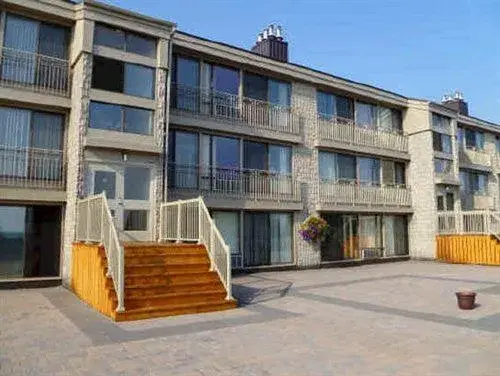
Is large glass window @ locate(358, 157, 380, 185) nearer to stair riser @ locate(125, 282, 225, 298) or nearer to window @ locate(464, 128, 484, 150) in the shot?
window @ locate(464, 128, 484, 150)

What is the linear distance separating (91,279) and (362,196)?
51.1 feet

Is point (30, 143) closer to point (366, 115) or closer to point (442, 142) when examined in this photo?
point (366, 115)

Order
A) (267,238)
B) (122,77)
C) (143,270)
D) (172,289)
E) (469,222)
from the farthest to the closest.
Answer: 1. (469,222)
2. (267,238)
3. (122,77)
4. (143,270)
5. (172,289)

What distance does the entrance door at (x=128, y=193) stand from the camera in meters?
14.3

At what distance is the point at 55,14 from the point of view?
585 inches

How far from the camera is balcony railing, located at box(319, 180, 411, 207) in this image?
71.9 ft

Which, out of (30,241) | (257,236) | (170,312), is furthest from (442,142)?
(30,241)

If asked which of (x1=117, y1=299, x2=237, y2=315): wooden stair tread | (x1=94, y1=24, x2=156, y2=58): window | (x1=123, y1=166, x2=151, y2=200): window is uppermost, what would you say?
(x1=94, y1=24, x2=156, y2=58): window

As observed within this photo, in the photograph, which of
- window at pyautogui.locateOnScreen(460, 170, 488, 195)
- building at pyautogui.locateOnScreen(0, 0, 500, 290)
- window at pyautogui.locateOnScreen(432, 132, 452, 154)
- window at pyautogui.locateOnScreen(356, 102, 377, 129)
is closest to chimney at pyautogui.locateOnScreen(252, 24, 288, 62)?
building at pyautogui.locateOnScreen(0, 0, 500, 290)

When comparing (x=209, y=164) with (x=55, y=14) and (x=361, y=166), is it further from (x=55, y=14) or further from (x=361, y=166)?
(x=361, y=166)

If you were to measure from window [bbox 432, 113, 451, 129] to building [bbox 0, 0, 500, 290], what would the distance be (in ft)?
0.75

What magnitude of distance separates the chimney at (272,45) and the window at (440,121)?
34.0ft

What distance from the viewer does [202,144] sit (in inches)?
719

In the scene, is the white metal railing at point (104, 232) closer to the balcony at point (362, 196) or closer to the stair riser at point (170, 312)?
the stair riser at point (170, 312)
